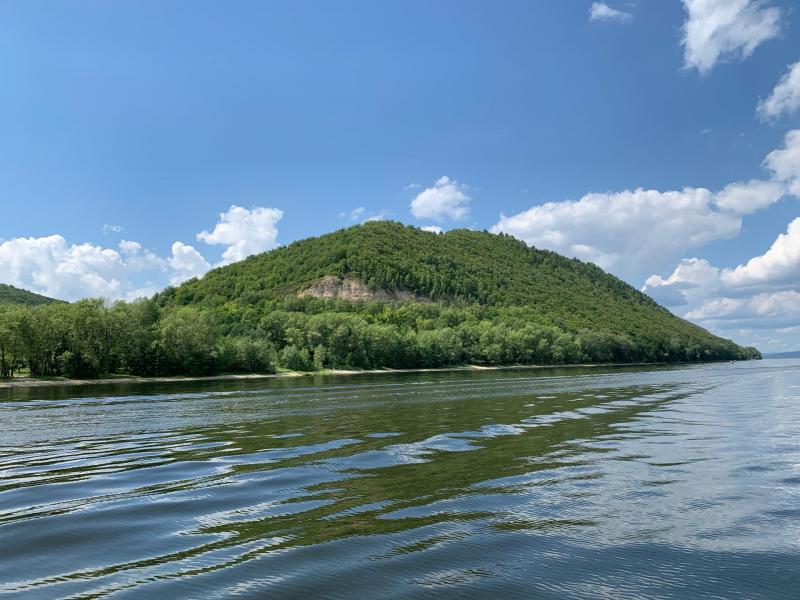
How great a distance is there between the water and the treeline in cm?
7482

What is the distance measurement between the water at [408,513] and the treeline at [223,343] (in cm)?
7482

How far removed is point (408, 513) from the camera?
14.3 m

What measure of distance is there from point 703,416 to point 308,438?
2443 centimetres

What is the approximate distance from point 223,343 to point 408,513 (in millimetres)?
120046

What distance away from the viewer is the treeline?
97.1 m

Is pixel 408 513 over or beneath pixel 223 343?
beneath

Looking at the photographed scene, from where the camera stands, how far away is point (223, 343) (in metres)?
128

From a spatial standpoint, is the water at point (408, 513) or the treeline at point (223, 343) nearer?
the water at point (408, 513)

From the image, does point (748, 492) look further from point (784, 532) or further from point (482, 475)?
point (482, 475)

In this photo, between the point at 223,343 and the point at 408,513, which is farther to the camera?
the point at 223,343

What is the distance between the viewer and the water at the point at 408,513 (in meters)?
10.1

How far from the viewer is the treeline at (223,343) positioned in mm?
97062

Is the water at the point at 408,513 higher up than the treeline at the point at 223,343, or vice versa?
the treeline at the point at 223,343

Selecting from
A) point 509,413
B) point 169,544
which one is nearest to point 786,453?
point 509,413
